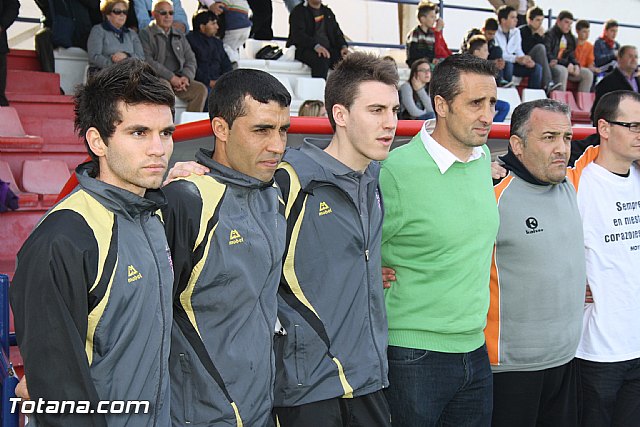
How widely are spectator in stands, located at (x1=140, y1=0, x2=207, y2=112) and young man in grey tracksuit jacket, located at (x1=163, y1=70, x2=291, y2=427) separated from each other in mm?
5765

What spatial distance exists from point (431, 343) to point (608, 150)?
1.41 metres

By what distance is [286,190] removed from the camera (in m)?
2.57

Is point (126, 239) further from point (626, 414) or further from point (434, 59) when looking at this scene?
point (434, 59)

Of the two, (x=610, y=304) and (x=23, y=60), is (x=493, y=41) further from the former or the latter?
(x=610, y=304)

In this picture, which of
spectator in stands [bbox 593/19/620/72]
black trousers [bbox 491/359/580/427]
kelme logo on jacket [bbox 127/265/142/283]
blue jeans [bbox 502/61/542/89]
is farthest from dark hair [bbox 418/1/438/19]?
kelme logo on jacket [bbox 127/265/142/283]

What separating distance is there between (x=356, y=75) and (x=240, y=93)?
52 cm

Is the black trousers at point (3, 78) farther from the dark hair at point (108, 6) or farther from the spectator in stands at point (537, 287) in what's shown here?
the spectator in stands at point (537, 287)

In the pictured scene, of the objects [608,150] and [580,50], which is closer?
[608,150]

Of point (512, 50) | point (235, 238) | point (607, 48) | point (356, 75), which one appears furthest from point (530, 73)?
point (235, 238)

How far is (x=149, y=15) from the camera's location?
8492 mm

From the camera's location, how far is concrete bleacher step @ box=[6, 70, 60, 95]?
757 cm

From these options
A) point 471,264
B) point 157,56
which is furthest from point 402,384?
point 157,56

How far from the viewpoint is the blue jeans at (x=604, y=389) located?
3.36 metres

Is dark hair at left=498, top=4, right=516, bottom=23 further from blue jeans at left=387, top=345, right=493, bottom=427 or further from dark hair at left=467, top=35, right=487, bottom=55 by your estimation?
blue jeans at left=387, top=345, right=493, bottom=427
